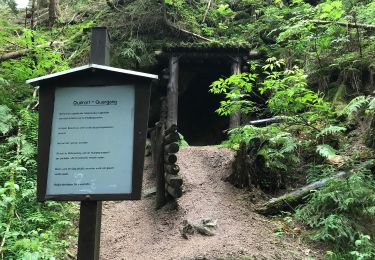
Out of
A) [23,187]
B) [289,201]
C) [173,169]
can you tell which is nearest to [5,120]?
[23,187]

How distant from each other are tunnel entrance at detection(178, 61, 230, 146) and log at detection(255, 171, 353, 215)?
362 inches

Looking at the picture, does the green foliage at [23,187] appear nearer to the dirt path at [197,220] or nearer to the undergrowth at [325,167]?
the dirt path at [197,220]

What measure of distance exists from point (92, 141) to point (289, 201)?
4220 mm

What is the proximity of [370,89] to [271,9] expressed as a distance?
608 centimetres

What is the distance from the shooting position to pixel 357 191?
548 centimetres

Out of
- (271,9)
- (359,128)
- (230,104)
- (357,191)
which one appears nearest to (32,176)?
(230,104)

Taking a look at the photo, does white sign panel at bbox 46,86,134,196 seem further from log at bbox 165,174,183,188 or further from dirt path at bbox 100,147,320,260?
log at bbox 165,174,183,188

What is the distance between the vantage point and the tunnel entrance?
52.3 ft

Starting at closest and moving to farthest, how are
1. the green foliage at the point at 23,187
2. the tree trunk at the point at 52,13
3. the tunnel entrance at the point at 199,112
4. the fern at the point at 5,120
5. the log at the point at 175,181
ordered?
the green foliage at the point at 23,187 < the log at the point at 175,181 < the fern at the point at 5,120 < the tree trunk at the point at 52,13 < the tunnel entrance at the point at 199,112

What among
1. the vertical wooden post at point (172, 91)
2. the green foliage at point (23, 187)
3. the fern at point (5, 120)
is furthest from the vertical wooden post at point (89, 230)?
the vertical wooden post at point (172, 91)

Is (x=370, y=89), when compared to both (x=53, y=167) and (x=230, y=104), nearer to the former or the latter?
(x=230, y=104)

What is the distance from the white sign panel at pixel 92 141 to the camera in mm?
3045

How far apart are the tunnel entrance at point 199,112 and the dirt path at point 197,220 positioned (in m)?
7.45

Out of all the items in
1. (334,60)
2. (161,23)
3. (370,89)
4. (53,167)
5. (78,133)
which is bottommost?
(53,167)
